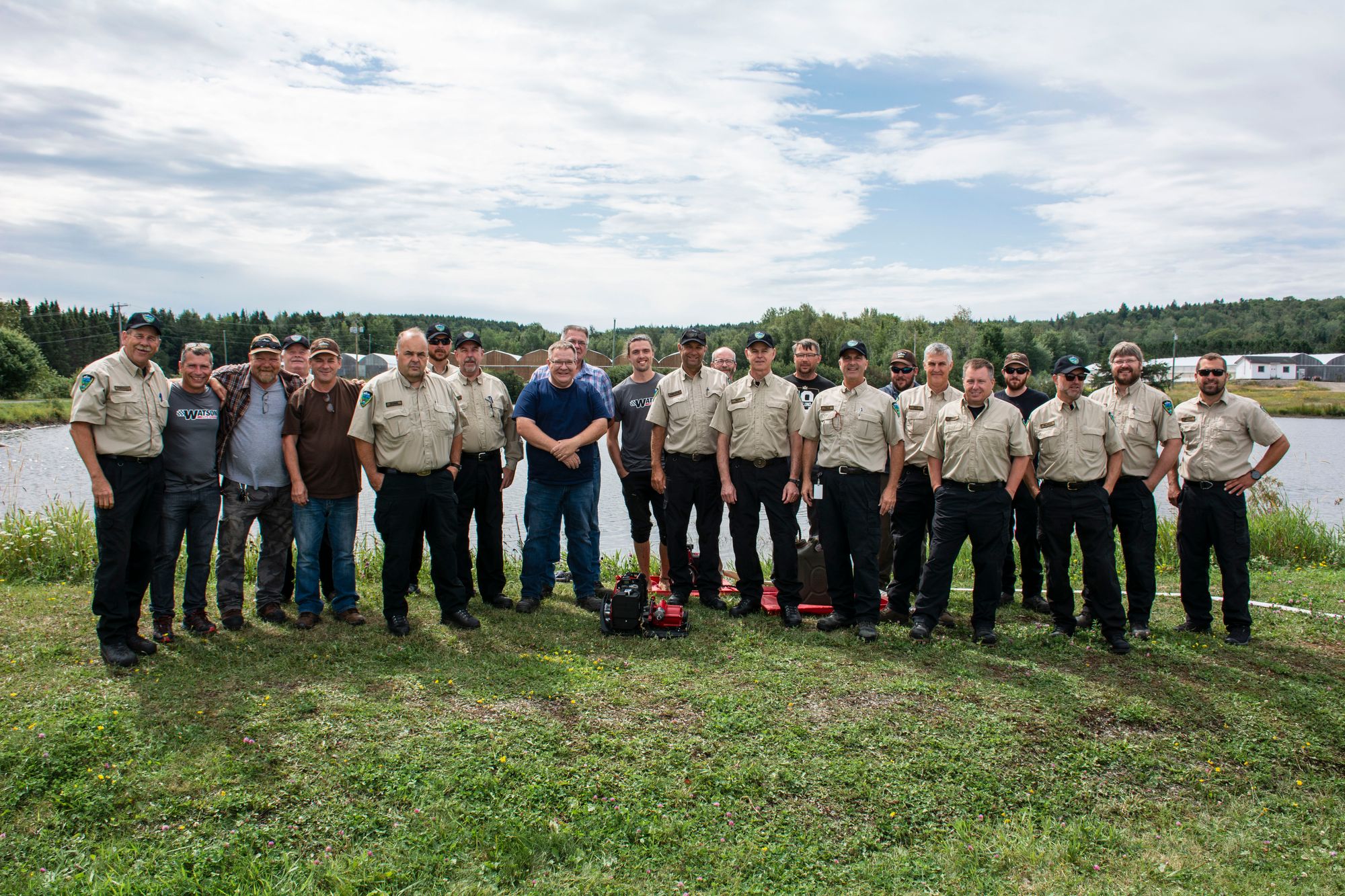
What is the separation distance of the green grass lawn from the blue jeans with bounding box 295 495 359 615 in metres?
0.47

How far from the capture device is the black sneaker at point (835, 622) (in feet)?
18.6

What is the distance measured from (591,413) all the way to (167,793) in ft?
11.6

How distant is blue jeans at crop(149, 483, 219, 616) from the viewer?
509 centimetres

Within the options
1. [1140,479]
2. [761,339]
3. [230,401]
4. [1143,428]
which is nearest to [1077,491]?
[1140,479]

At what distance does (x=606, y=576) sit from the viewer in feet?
25.6

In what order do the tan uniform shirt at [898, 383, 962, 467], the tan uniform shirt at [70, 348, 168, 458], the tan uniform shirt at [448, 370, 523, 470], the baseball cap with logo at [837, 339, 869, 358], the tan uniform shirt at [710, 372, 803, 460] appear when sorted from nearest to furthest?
the tan uniform shirt at [70, 348, 168, 458]
the baseball cap with logo at [837, 339, 869, 358]
the tan uniform shirt at [710, 372, 803, 460]
the tan uniform shirt at [448, 370, 523, 470]
the tan uniform shirt at [898, 383, 962, 467]

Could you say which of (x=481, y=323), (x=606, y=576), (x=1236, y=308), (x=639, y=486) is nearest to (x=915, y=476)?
(x=639, y=486)

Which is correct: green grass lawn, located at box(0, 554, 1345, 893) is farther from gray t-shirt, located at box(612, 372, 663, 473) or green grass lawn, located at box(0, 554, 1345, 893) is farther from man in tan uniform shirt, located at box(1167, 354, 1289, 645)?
gray t-shirt, located at box(612, 372, 663, 473)

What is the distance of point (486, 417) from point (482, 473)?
44 centimetres

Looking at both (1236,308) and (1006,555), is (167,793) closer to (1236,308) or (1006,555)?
(1006,555)

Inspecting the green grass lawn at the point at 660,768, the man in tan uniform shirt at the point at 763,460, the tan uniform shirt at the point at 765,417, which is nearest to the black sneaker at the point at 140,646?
the green grass lawn at the point at 660,768

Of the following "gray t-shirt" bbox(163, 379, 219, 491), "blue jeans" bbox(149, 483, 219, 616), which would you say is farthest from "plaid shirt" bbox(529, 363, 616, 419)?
"blue jeans" bbox(149, 483, 219, 616)

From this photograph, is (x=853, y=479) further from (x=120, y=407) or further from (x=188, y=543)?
(x=120, y=407)

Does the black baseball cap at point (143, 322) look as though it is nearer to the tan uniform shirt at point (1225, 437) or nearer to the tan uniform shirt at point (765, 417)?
the tan uniform shirt at point (765, 417)
